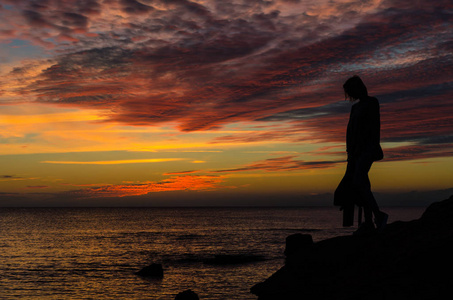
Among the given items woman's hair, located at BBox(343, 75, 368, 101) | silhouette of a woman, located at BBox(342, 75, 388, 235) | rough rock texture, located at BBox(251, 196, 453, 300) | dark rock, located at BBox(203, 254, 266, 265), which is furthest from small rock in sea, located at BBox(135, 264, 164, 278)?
woman's hair, located at BBox(343, 75, 368, 101)

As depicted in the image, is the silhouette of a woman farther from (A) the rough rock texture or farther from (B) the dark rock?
(B) the dark rock

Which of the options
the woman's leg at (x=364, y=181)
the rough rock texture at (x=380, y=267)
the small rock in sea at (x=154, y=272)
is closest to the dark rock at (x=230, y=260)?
the small rock in sea at (x=154, y=272)

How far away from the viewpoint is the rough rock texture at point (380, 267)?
6871mm

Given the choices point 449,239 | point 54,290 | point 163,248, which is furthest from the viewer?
point 163,248

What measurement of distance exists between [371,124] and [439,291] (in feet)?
10.4

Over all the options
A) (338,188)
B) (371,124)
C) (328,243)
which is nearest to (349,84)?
(371,124)

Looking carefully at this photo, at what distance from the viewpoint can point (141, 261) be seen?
157 feet

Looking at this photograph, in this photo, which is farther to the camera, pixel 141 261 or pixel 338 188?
pixel 141 261

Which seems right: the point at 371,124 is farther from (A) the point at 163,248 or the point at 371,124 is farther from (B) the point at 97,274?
(A) the point at 163,248

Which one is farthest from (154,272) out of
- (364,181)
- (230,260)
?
(364,181)

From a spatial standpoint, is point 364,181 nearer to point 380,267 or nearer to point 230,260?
point 380,267

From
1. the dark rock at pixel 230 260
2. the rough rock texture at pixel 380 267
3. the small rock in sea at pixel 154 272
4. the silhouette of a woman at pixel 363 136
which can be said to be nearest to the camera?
the rough rock texture at pixel 380 267

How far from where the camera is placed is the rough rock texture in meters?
6.87

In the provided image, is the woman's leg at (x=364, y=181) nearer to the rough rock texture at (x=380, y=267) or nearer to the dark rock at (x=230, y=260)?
the rough rock texture at (x=380, y=267)
